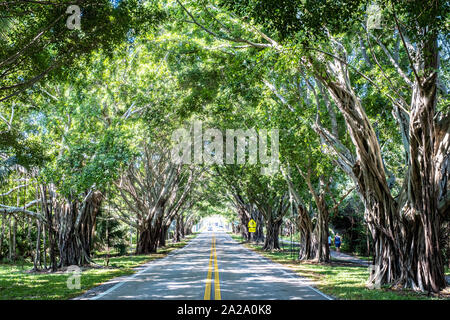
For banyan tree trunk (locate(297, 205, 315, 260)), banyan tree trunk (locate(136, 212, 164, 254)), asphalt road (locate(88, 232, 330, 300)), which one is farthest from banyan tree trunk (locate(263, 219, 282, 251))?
asphalt road (locate(88, 232, 330, 300))

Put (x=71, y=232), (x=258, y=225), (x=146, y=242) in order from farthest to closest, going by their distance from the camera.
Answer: (x=258, y=225)
(x=146, y=242)
(x=71, y=232)

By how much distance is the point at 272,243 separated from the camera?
31562mm

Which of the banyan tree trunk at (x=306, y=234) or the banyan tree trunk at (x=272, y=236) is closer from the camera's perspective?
the banyan tree trunk at (x=306, y=234)

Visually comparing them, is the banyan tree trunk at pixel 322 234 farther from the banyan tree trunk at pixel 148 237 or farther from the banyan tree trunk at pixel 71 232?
the banyan tree trunk at pixel 148 237

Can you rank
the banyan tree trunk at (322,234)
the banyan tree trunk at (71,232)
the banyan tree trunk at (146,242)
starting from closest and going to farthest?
the banyan tree trunk at (71,232) → the banyan tree trunk at (322,234) → the banyan tree trunk at (146,242)

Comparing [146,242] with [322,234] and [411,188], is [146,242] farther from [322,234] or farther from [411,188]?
[411,188]

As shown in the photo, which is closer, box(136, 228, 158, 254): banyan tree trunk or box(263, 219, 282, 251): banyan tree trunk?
box(136, 228, 158, 254): banyan tree trunk

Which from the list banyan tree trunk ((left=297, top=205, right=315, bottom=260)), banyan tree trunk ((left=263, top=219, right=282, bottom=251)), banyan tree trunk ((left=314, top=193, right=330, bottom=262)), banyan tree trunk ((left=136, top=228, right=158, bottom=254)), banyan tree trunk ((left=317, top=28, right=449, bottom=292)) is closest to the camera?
banyan tree trunk ((left=317, top=28, right=449, bottom=292))

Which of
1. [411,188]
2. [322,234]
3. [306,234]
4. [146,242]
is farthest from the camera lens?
[146,242]

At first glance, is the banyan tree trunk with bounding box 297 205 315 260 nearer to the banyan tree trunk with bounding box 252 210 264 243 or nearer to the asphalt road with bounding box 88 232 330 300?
the asphalt road with bounding box 88 232 330 300

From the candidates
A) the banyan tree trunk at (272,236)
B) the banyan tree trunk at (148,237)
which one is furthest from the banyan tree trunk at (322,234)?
the banyan tree trunk at (148,237)

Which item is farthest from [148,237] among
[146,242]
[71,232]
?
[71,232]
